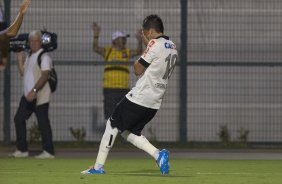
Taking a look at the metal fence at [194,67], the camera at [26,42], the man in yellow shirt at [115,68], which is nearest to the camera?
the camera at [26,42]

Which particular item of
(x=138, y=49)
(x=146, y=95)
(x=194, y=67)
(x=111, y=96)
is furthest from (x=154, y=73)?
(x=194, y=67)

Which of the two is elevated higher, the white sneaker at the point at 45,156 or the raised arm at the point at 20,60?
the raised arm at the point at 20,60

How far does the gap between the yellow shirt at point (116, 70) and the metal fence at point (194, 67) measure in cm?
51

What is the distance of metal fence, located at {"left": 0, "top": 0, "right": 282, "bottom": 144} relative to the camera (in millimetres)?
20938

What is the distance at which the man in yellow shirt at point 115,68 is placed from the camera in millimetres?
20172

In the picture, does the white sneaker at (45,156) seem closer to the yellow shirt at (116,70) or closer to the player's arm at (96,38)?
the yellow shirt at (116,70)

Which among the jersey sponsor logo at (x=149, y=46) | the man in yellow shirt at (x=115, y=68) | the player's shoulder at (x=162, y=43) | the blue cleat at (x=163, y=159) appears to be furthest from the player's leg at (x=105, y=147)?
the man in yellow shirt at (x=115, y=68)

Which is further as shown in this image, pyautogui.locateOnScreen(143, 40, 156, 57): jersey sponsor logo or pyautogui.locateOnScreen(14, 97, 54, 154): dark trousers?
pyautogui.locateOnScreen(14, 97, 54, 154): dark trousers

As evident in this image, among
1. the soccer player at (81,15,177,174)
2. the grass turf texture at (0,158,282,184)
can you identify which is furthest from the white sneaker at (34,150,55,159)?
the soccer player at (81,15,177,174)

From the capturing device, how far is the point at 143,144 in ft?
43.8

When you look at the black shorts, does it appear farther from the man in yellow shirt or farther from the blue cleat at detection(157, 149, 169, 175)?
the man in yellow shirt

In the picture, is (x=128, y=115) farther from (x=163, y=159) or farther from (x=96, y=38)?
(x=96, y=38)

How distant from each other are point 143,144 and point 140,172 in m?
0.98

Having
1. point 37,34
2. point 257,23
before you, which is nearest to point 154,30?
point 37,34
